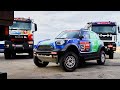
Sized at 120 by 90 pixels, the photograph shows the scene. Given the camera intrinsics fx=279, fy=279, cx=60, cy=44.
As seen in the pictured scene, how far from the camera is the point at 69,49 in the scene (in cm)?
1063

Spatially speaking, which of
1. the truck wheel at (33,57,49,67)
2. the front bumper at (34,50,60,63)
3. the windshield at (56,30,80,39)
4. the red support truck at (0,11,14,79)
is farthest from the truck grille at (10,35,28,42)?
the red support truck at (0,11,14,79)

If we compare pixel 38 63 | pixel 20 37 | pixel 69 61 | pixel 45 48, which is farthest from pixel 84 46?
pixel 20 37

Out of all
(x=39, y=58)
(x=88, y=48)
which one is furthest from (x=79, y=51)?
(x=39, y=58)

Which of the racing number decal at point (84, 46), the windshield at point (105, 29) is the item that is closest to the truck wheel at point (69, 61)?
the racing number decal at point (84, 46)

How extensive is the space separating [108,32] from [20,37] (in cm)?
556

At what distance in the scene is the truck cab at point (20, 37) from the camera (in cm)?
1689

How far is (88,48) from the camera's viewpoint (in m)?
11.9

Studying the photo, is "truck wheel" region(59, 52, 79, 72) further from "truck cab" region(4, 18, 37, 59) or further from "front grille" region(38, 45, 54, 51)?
"truck cab" region(4, 18, 37, 59)

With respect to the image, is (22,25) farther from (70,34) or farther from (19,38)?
(70,34)

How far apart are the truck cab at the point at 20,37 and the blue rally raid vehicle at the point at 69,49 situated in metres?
5.18

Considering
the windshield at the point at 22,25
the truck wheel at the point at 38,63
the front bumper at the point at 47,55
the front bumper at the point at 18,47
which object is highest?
the windshield at the point at 22,25

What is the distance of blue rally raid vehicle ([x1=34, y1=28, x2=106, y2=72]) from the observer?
10.3 meters

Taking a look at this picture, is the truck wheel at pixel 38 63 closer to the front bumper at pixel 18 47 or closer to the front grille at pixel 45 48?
the front grille at pixel 45 48
